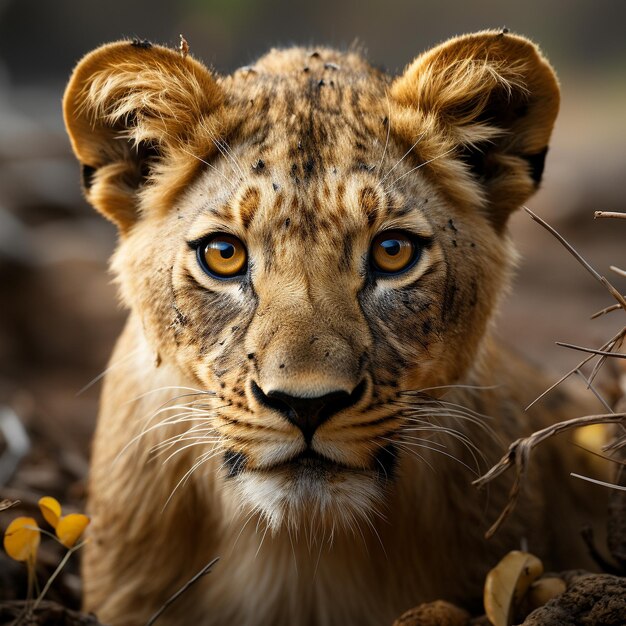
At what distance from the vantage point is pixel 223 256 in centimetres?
310

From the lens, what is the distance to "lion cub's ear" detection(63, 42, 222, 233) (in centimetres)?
326

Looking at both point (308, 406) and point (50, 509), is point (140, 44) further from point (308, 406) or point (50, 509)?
point (50, 509)

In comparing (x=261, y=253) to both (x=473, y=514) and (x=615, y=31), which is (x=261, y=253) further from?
(x=615, y=31)

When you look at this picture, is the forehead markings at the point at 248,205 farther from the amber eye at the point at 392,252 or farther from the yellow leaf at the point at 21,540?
the yellow leaf at the point at 21,540

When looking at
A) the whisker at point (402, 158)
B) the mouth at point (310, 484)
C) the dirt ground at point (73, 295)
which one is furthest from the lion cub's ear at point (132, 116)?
the dirt ground at point (73, 295)

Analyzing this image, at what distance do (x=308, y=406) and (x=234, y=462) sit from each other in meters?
0.44

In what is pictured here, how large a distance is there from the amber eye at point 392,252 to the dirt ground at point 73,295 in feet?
5.21

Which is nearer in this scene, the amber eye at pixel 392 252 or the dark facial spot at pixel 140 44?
the amber eye at pixel 392 252

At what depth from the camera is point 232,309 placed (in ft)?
9.87

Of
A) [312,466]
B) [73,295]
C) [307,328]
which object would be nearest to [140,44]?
[307,328]

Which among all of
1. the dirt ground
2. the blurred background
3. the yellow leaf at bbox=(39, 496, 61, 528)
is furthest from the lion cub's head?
the dirt ground

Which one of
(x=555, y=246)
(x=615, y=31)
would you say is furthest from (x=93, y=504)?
(x=615, y=31)

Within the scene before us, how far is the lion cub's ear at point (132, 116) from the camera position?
3.26m

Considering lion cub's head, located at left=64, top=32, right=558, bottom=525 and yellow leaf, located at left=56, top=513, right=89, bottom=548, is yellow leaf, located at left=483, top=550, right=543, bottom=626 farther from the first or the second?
yellow leaf, located at left=56, top=513, right=89, bottom=548
